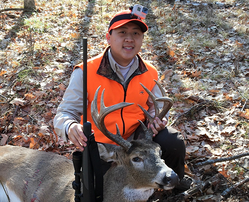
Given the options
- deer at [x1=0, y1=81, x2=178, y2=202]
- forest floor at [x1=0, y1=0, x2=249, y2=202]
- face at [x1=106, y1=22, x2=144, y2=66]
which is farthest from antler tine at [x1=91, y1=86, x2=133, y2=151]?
forest floor at [x1=0, y1=0, x2=249, y2=202]

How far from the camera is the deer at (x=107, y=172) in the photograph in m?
2.51

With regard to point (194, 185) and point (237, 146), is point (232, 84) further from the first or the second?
point (194, 185)

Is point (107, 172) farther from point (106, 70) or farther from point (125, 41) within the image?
point (125, 41)

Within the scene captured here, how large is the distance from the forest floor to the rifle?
3.97 ft

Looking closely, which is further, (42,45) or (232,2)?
(232,2)

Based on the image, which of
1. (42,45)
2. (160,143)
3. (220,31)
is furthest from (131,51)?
(220,31)

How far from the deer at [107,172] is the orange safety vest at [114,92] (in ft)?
1.07

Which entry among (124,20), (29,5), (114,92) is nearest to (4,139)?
(114,92)

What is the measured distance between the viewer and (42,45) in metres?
7.07

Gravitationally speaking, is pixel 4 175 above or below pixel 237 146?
below

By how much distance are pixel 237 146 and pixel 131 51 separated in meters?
2.31

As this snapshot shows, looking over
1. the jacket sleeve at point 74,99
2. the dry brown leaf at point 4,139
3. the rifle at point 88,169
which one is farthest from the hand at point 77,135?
the dry brown leaf at point 4,139

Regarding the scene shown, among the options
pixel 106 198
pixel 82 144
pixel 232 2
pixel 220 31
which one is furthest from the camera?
pixel 232 2

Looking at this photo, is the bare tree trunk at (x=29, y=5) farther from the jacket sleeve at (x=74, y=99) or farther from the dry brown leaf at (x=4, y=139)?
Answer: the jacket sleeve at (x=74, y=99)
